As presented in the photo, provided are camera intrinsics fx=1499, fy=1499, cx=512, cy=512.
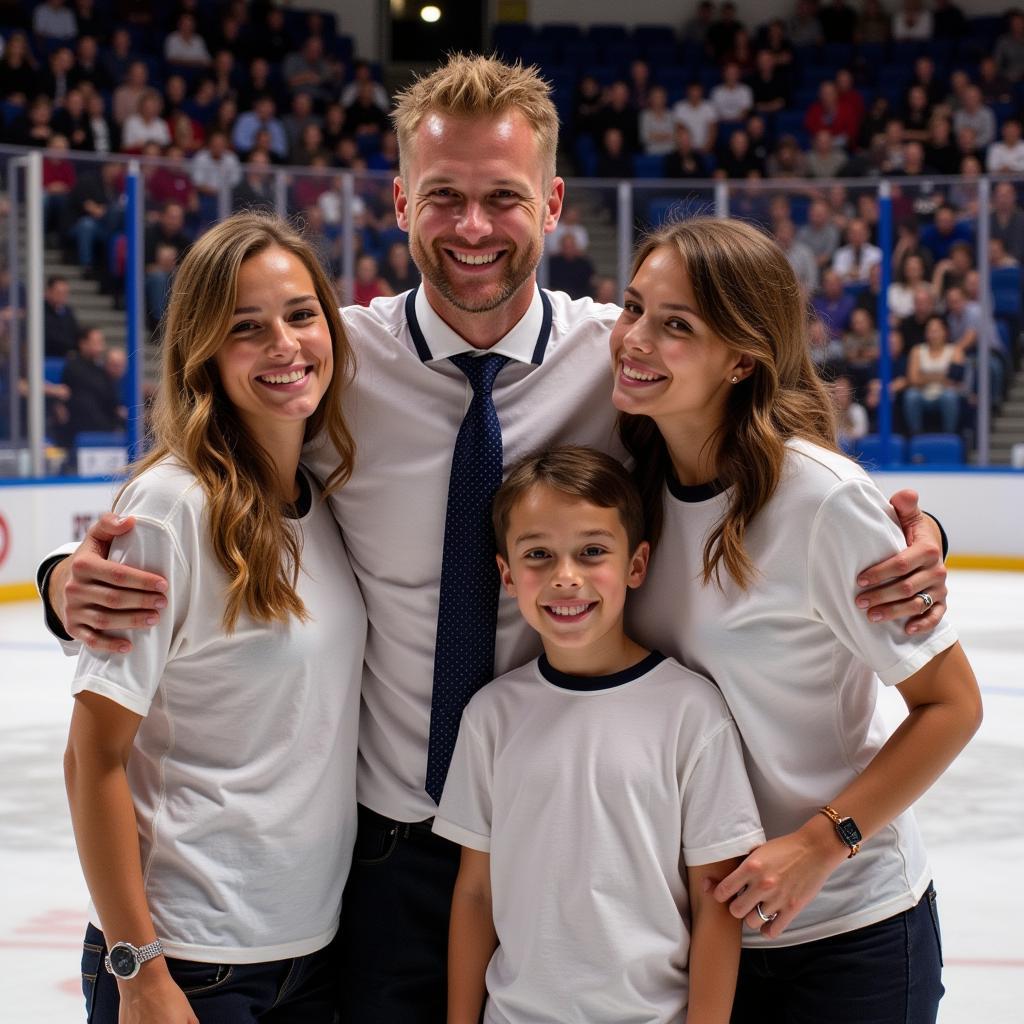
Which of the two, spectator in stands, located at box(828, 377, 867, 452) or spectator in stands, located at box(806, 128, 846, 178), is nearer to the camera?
spectator in stands, located at box(828, 377, 867, 452)

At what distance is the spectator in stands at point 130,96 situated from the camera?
12.3 m

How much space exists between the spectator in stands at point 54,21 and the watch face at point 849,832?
42.0 feet

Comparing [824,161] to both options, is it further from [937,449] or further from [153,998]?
[153,998]

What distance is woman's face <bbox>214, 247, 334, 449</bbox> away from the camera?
194cm

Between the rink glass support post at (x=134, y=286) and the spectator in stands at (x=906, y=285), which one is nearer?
the rink glass support post at (x=134, y=286)

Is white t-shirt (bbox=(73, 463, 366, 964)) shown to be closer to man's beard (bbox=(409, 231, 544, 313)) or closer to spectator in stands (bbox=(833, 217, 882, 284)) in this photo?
man's beard (bbox=(409, 231, 544, 313))

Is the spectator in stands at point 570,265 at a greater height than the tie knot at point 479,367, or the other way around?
the spectator in stands at point 570,265

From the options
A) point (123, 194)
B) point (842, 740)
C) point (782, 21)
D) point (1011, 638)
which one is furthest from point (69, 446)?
point (782, 21)

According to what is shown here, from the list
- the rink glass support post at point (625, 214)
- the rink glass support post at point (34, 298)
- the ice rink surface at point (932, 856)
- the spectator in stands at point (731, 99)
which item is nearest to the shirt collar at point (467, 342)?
the ice rink surface at point (932, 856)

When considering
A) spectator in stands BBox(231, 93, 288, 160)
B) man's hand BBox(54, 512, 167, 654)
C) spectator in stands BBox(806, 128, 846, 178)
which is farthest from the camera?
spectator in stands BBox(806, 128, 846, 178)

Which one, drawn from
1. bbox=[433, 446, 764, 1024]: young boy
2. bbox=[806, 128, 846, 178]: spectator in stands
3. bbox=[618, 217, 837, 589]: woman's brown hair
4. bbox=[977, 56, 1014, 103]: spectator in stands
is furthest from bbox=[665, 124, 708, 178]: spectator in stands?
bbox=[433, 446, 764, 1024]: young boy

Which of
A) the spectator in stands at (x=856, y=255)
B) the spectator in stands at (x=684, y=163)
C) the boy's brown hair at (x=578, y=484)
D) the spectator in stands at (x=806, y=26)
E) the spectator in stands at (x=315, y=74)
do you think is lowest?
the boy's brown hair at (x=578, y=484)

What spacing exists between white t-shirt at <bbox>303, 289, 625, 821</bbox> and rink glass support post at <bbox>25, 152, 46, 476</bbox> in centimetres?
682

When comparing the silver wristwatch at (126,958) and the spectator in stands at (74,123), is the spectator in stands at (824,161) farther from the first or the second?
the silver wristwatch at (126,958)
